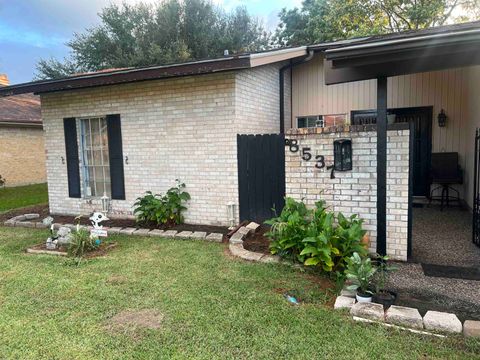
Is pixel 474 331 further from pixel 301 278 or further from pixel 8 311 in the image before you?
pixel 8 311

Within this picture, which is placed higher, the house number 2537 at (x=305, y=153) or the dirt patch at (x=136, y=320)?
the house number 2537 at (x=305, y=153)

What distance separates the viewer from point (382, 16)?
51.4 ft

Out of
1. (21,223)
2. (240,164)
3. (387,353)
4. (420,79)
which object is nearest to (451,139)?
(420,79)

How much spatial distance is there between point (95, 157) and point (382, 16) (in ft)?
47.2

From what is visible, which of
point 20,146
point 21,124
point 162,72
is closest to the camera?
point 162,72

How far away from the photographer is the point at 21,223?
6.86 m

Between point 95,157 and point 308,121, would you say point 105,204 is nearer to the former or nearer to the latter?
point 95,157

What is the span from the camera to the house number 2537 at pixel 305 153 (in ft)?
14.8

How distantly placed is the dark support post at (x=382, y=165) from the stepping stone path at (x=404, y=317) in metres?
1.26

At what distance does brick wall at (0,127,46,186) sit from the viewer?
13133mm

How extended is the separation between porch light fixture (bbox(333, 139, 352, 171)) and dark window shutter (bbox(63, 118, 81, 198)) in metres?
5.40

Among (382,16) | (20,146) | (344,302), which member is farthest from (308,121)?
(20,146)

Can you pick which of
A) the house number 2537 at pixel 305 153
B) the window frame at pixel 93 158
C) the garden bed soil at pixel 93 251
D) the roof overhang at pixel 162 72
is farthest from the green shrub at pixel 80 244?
the house number 2537 at pixel 305 153

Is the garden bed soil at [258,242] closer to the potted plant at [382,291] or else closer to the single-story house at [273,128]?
the single-story house at [273,128]
